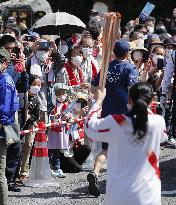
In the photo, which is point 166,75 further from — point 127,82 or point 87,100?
point 127,82

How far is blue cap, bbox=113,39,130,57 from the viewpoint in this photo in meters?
9.07

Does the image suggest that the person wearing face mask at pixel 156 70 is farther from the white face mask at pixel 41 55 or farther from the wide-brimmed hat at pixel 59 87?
the white face mask at pixel 41 55

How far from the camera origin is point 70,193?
946 centimetres

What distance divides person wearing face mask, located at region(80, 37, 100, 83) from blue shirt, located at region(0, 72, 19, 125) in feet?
12.6

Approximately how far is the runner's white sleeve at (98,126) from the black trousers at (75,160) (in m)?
4.91

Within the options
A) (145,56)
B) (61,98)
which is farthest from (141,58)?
(61,98)

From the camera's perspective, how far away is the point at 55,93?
35.3 feet

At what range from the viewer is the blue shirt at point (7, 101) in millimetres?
7949

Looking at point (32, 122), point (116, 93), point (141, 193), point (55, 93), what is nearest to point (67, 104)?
point (55, 93)

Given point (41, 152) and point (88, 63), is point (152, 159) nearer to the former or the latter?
point (41, 152)

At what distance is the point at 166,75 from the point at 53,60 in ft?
6.34

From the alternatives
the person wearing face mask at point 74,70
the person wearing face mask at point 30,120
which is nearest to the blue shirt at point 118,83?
the person wearing face mask at point 30,120

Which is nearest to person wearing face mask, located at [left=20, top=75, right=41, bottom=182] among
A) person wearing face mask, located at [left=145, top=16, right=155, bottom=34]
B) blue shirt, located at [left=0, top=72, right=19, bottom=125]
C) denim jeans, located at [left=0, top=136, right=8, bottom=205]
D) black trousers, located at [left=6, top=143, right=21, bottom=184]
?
black trousers, located at [left=6, top=143, right=21, bottom=184]

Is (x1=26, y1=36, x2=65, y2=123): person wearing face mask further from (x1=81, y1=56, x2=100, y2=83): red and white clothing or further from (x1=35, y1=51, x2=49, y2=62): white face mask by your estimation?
(x1=81, y1=56, x2=100, y2=83): red and white clothing
